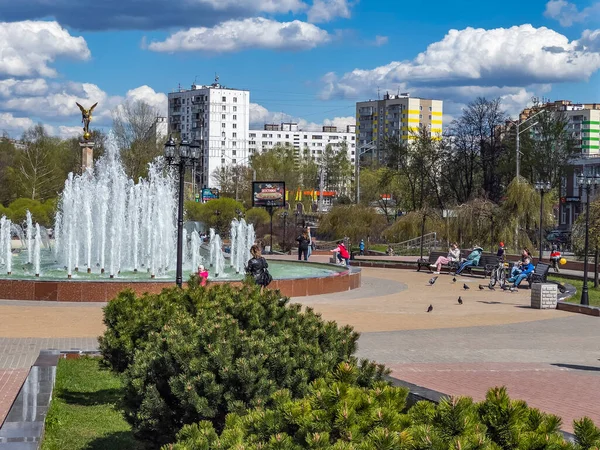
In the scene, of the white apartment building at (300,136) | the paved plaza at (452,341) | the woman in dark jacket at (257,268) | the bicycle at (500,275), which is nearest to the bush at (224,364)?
the paved plaza at (452,341)

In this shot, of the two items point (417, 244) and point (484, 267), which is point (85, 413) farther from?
point (417, 244)

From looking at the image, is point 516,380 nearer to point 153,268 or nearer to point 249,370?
point 249,370

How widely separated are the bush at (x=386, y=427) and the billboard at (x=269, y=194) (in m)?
52.9

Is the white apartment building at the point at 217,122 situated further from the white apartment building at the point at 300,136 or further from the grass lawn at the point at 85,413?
the grass lawn at the point at 85,413

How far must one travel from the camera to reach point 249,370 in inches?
244

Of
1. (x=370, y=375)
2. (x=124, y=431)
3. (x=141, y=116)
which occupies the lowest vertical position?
(x=124, y=431)

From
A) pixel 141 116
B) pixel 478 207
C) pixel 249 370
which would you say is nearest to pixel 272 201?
pixel 478 207

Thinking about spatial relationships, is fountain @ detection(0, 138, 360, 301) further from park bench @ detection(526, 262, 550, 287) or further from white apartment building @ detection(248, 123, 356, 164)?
white apartment building @ detection(248, 123, 356, 164)

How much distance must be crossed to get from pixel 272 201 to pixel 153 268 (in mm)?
31906

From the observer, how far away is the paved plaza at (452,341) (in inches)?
438

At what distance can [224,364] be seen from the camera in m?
6.23

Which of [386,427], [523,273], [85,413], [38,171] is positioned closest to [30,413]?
[85,413]

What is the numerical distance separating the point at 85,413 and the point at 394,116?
16577 cm

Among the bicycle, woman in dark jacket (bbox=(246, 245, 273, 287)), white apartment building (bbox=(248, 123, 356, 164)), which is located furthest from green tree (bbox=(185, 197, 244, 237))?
white apartment building (bbox=(248, 123, 356, 164))
